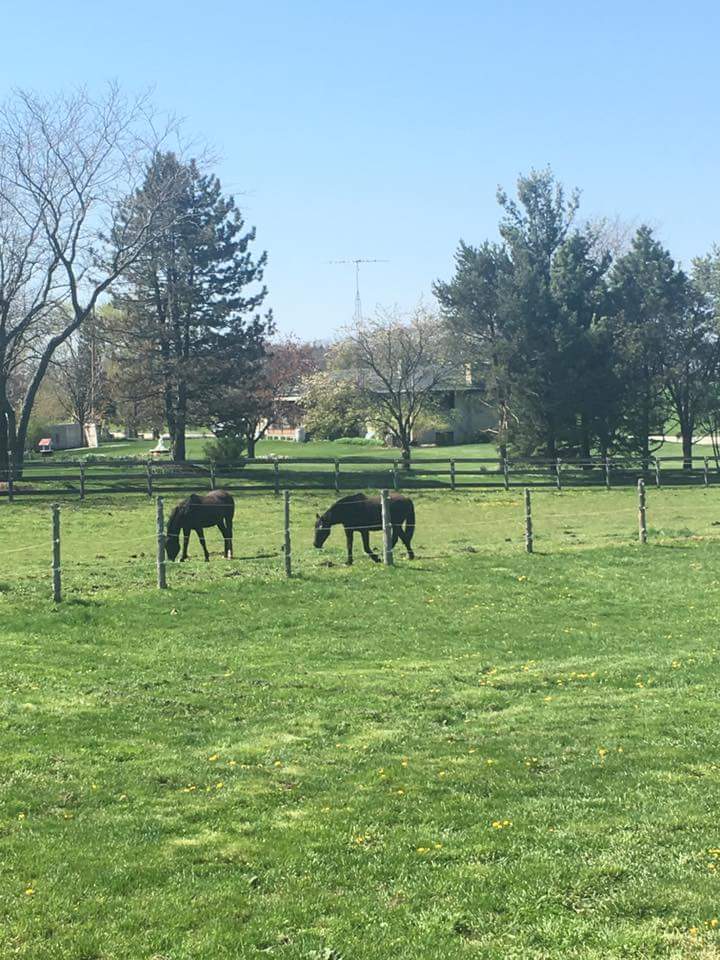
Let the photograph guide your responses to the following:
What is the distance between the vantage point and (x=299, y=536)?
984 inches

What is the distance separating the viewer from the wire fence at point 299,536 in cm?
1758

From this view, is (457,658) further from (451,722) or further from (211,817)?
(211,817)

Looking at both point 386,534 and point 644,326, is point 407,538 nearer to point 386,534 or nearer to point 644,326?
point 386,534

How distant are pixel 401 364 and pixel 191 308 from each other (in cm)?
1439

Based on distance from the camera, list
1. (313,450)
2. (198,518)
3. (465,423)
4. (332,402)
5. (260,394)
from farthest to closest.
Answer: (465,423), (313,450), (332,402), (260,394), (198,518)

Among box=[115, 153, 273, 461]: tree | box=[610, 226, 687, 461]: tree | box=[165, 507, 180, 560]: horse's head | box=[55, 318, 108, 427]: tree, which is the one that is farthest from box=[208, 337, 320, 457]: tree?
box=[165, 507, 180, 560]: horse's head

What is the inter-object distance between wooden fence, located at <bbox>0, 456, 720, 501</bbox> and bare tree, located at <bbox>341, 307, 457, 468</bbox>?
1052 centimetres

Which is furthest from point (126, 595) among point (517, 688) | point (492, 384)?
point (492, 384)

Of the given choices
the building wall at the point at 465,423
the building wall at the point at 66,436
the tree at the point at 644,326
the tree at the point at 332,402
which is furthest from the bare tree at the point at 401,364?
the building wall at the point at 66,436

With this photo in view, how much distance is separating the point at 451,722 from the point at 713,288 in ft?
168

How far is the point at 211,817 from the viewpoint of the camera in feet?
21.9

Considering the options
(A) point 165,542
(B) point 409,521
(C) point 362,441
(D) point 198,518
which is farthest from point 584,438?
(C) point 362,441

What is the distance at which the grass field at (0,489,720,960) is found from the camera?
5148 millimetres

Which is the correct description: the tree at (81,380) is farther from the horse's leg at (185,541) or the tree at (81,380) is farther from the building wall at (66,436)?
the horse's leg at (185,541)
